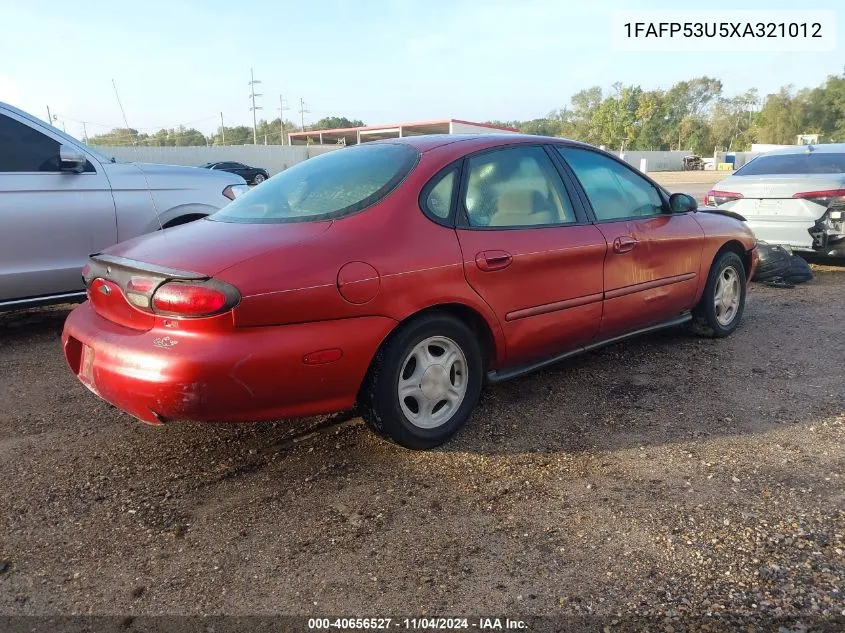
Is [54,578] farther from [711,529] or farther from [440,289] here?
[711,529]

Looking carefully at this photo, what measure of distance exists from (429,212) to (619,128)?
82853mm

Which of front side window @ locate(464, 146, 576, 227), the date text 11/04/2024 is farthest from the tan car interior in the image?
the date text 11/04/2024

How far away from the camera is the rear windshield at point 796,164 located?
7.24 metres

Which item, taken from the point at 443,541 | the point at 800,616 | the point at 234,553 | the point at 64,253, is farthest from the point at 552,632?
the point at 64,253

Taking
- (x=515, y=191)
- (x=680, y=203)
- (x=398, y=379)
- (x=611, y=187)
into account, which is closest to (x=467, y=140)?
(x=515, y=191)

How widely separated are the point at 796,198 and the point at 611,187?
13.6 ft

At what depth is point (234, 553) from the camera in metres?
2.34

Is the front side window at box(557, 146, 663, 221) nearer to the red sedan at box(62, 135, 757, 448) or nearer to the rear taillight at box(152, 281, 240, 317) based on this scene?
the red sedan at box(62, 135, 757, 448)

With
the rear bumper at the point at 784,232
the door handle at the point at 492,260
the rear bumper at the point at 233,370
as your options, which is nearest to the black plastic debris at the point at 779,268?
the rear bumper at the point at 784,232

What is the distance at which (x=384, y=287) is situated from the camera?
2758 mm

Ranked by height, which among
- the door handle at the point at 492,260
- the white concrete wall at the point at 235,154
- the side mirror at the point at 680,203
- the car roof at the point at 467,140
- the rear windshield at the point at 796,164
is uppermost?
the white concrete wall at the point at 235,154

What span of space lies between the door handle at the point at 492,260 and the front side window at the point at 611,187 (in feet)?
2.93

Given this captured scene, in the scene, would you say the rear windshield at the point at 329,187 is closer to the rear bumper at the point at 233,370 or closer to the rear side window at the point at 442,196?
the rear side window at the point at 442,196

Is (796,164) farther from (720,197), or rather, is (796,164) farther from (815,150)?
(720,197)
